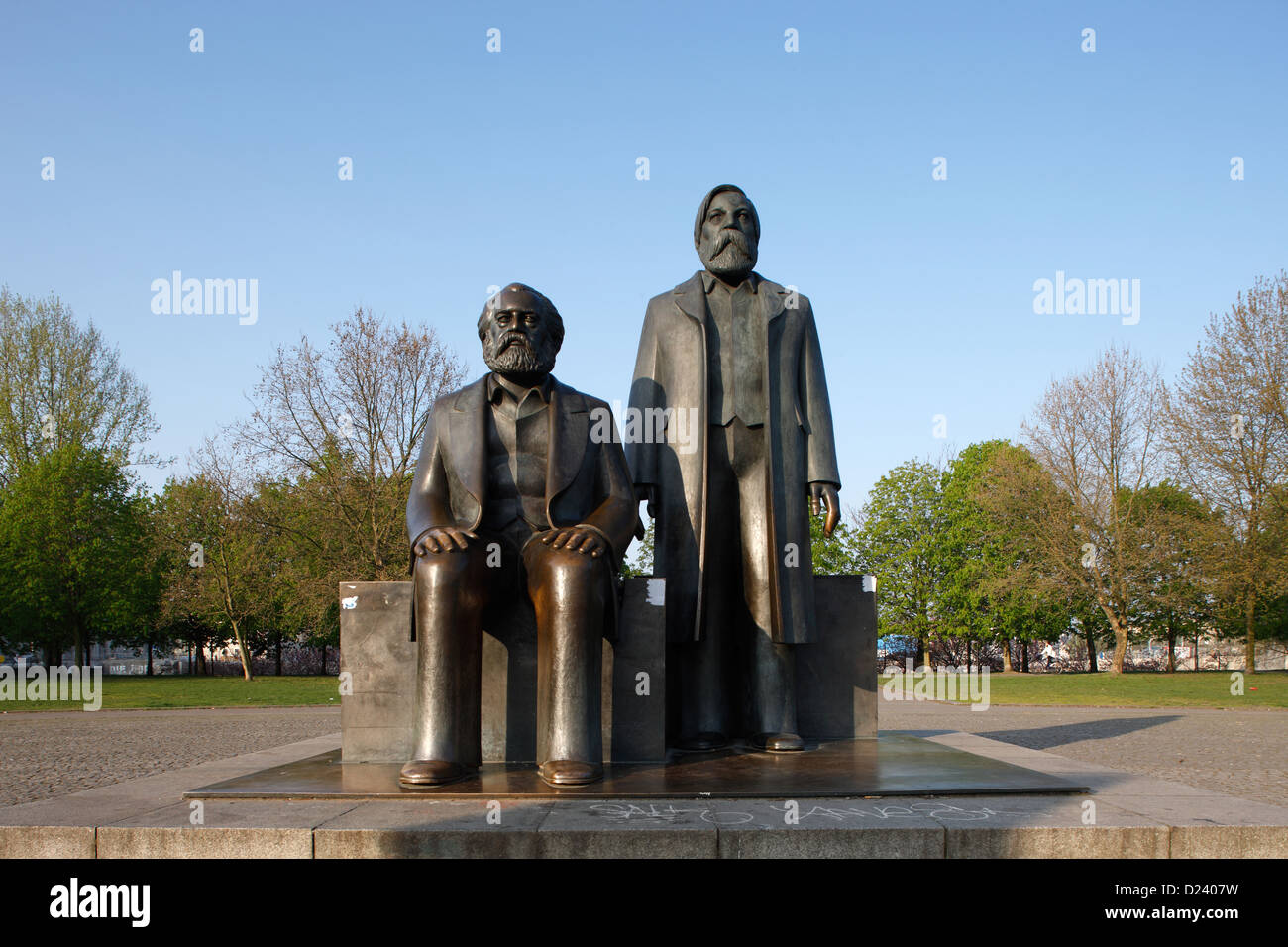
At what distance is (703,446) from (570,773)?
239cm

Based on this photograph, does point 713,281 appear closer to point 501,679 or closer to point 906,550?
point 501,679

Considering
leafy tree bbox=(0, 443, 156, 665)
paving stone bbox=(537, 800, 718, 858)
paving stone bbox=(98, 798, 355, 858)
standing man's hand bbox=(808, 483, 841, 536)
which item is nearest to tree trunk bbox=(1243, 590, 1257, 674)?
standing man's hand bbox=(808, 483, 841, 536)

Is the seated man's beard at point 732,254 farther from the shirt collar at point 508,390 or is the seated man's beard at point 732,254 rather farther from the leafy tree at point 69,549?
the leafy tree at point 69,549

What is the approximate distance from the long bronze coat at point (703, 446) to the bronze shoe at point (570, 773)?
167cm

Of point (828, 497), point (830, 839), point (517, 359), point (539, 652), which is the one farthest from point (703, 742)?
point (517, 359)

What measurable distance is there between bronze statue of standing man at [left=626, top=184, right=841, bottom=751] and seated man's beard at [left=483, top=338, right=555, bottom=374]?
3.56 ft

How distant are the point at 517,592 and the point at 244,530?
26.7 metres

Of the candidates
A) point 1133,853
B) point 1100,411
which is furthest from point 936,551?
point 1133,853

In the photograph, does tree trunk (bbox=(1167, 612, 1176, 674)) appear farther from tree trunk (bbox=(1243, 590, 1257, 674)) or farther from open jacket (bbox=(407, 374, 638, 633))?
open jacket (bbox=(407, 374, 638, 633))

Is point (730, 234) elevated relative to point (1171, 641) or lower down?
elevated

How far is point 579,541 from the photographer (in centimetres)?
522

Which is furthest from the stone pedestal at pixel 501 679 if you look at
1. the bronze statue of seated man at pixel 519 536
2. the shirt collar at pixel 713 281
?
the shirt collar at pixel 713 281

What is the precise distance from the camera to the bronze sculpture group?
198 inches

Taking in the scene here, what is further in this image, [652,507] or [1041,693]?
[1041,693]
